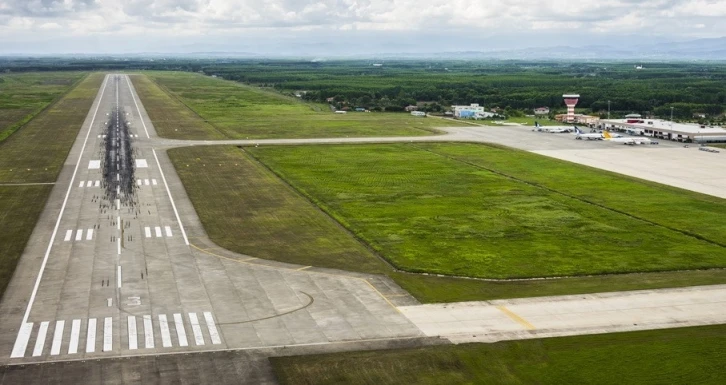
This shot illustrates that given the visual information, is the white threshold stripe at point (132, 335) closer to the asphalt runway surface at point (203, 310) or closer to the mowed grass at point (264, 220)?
the asphalt runway surface at point (203, 310)

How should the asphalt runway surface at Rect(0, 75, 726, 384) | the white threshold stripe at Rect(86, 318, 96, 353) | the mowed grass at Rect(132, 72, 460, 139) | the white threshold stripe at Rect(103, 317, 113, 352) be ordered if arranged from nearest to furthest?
the asphalt runway surface at Rect(0, 75, 726, 384) < the white threshold stripe at Rect(86, 318, 96, 353) < the white threshold stripe at Rect(103, 317, 113, 352) < the mowed grass at Rect(132, 72, 460, 139)

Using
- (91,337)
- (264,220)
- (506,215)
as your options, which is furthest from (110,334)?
(506,215)

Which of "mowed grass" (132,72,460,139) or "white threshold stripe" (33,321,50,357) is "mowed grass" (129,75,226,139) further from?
"white threshold stripe" (33,321,50,357)

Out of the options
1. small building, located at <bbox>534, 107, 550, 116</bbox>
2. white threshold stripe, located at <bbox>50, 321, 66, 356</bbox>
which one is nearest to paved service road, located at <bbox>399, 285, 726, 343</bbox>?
white threshold stripe, located at <bbox>50, 321, 66, 356</bbox>

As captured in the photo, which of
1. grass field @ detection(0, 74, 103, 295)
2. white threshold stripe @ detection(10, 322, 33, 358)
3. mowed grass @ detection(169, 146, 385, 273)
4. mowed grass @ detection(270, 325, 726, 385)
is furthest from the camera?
grass field @ detection(0, 74, 103, 295)

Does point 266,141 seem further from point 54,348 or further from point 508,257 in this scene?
point 54,348

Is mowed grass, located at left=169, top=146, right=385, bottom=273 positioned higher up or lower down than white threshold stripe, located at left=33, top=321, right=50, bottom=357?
higher up

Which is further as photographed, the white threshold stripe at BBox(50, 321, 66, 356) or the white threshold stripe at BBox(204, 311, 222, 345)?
the white threshold stripe at BBox(204, 311, 222, 345)

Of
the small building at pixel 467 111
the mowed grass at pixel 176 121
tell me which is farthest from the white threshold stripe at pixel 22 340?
the small building at pixel 467 111
